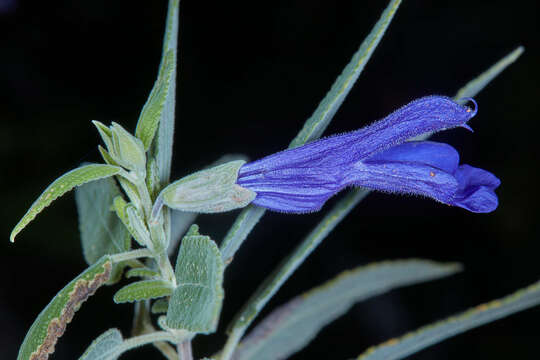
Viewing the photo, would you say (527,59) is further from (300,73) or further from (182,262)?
(182,262)

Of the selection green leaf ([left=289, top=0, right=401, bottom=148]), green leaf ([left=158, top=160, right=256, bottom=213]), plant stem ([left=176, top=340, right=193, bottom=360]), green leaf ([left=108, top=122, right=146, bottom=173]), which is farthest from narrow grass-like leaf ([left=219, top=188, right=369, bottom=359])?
green leaf ([left=108, top=122, right=146, bottom=173])

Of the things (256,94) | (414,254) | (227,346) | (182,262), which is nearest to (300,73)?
(256,94)

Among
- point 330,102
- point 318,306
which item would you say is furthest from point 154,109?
point 318,306

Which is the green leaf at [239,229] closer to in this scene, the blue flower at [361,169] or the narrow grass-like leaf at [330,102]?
the narrow grass-like leaf at [330,102]

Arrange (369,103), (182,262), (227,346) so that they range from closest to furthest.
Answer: (182,262) < (227,346) < (369,103)

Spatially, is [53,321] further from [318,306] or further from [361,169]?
[318,306]
